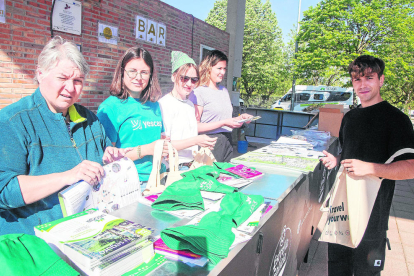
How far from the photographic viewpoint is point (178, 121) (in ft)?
7.74

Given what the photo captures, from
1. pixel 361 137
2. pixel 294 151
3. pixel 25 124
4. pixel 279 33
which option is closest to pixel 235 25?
pixel 294 151

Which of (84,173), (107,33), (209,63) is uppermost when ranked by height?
(107,33)

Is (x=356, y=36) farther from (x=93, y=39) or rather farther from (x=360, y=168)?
(x=360, y=168)

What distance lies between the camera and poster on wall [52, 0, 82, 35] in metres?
4.90

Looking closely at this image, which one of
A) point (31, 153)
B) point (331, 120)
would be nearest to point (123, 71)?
point (31, 153)

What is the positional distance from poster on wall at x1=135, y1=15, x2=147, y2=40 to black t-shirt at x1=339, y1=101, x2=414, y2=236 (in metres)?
6.01

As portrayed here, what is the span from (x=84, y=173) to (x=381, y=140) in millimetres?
1859

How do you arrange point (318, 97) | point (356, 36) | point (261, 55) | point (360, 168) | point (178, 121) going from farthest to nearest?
point (261, 55) → point (318, 97) → point (356, 36) → point (178, 121) → point (360, 168)

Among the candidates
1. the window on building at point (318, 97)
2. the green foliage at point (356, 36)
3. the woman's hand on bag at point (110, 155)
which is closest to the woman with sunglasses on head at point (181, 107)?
the woman's hand on bag at point (110, 155)

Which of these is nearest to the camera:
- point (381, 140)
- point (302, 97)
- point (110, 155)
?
point (110, 155)

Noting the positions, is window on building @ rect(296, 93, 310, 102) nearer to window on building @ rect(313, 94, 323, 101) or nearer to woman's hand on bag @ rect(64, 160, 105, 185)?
window on building @ rect(313, 94, 323, 101)

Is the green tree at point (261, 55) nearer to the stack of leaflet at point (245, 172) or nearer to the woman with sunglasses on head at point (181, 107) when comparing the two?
the woman with sunglasses on head at point (181, 107)

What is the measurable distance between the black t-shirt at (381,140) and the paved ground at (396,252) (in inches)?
52.7

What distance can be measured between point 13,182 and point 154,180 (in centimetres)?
66
